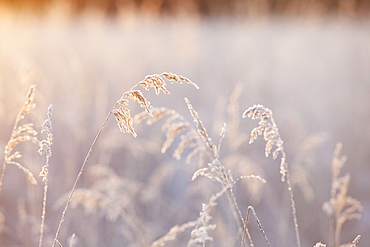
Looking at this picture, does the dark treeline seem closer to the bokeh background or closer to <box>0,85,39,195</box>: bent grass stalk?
the bokeh background

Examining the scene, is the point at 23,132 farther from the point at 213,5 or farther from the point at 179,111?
the point at 213,5

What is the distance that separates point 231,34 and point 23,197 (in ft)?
18.7

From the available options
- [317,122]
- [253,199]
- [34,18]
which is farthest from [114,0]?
[253,199]

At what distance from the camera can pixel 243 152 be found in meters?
4.05

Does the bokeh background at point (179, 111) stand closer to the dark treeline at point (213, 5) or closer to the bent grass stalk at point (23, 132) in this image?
the bent grass stalk at point (23, 132)

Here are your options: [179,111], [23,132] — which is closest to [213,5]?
[179,111]

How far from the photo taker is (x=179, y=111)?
4.70 m

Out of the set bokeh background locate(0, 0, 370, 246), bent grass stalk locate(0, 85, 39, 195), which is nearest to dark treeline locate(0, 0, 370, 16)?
bokeh background locate(0, 0, 370, 246)

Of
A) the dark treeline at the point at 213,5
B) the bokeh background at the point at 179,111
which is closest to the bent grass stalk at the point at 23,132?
the bokeh background at the point at 179,111

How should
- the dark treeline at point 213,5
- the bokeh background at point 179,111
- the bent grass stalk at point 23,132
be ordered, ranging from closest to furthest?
the bent grass stalk at point 23,132 → the bokeh background at point 179,111 → the dark treeline at point 213,5

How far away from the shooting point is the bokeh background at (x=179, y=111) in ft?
9.64

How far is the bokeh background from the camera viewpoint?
2938 millimetres

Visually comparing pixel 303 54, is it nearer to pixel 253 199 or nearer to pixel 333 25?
pixel 333 25

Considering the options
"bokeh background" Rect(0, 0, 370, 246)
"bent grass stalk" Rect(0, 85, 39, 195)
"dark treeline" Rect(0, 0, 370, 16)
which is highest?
"dark treeline" Rect(0, 0, 370, 16)
